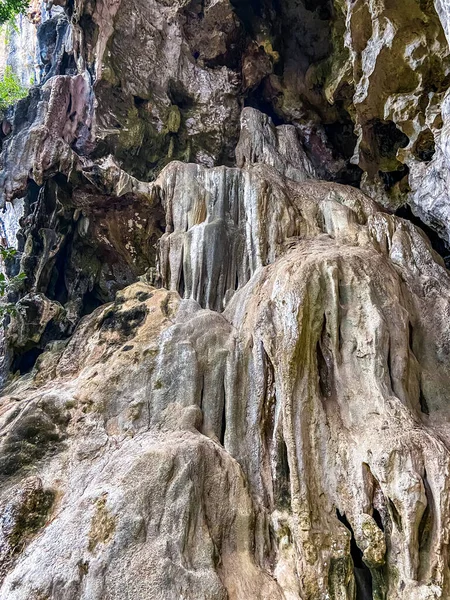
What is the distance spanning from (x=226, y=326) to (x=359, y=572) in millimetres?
3356

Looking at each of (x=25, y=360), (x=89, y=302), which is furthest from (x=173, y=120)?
(x=25, y=360)

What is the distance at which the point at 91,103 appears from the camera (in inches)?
463

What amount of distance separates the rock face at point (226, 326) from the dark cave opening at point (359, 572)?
0.06 feet

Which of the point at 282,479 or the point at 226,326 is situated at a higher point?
the point at 226,326

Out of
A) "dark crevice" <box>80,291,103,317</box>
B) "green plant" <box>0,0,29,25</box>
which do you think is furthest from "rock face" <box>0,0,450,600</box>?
"green plant" <box>0,0,29,25</box>

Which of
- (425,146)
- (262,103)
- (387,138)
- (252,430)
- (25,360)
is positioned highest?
(262,103)

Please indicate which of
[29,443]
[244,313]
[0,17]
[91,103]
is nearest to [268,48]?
[91,103]

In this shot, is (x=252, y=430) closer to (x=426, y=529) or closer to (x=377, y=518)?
(x=377, y=518)

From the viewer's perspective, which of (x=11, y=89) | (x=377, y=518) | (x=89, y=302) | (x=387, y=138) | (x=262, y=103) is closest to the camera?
(x=377, y=518)

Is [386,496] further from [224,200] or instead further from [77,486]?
[224,200]

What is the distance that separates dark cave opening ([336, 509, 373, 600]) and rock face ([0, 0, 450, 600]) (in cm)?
2

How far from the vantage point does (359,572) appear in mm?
4355

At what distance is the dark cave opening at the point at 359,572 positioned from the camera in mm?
4242

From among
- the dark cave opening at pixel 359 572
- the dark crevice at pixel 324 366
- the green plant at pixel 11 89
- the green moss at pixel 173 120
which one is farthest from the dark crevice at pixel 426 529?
the green plant at pixel 11 89
